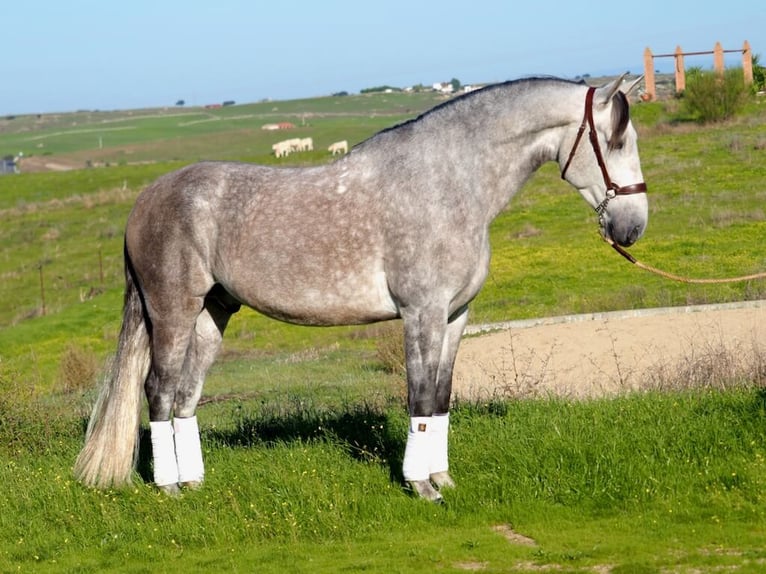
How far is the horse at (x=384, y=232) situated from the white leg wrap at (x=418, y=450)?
0.01 meters

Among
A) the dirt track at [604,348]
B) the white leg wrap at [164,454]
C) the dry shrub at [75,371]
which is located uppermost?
the white leg wrap at [164,454]

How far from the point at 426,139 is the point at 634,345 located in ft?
31.4

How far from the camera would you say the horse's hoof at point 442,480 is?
831 cm

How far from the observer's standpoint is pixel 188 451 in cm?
892

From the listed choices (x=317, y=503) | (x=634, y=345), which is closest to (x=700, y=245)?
(x=634, y=345)

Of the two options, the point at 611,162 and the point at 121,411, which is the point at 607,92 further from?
the point at 121,411

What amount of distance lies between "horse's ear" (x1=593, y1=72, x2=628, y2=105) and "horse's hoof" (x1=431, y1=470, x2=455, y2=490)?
2908 mm

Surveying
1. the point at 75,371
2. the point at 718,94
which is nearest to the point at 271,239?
the point at 75,371

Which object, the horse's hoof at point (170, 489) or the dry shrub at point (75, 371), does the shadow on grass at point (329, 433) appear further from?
the dry shrub at point (75, 371)

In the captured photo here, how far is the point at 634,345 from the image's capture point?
55.1 feet

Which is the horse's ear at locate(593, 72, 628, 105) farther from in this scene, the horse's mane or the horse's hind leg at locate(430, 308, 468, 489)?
the horse's hind leg at locate(430, 308, 468, 489)

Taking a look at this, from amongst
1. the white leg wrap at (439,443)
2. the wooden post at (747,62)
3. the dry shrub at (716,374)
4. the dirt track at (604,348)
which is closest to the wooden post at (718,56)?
the wooden post at (747,62)

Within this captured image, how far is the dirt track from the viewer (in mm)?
14086

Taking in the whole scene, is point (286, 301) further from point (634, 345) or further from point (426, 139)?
point (634, 345)
